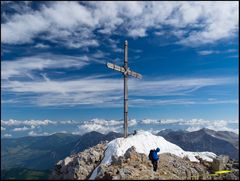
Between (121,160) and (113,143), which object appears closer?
(121,160)

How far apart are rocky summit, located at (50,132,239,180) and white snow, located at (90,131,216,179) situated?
577 millimetres

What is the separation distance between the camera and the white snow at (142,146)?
113 ft

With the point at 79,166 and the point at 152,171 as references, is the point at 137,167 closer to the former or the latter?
the point at 152,171

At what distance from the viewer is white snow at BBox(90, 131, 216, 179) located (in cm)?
3456

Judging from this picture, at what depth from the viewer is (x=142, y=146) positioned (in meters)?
35.8

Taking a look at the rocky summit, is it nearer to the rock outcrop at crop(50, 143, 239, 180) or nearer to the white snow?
the rock outcrop at crop(50, 143, 239, 180)

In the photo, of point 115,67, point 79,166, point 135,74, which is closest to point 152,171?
point 79,166

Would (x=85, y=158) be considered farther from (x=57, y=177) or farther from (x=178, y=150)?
(x=178, y=150)

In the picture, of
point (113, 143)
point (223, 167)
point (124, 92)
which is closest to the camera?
point (223, 167)

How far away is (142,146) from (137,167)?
24.0 ft

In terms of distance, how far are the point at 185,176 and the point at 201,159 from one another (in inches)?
270

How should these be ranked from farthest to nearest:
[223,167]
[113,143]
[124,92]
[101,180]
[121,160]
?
[124,92] < [113,143] < [223,167] < [121,160] < [101,180]

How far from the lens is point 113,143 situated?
122 feet

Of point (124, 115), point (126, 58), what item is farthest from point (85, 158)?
point (126, 58)
